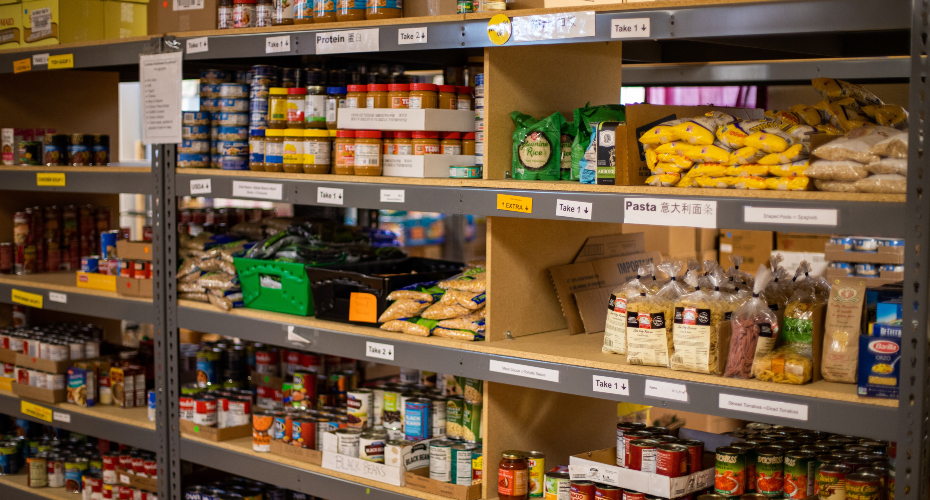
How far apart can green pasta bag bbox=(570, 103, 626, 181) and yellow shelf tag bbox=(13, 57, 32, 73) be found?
2521 mm

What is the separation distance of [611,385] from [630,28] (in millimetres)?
891

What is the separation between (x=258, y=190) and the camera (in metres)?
2.93

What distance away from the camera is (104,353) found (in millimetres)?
4062

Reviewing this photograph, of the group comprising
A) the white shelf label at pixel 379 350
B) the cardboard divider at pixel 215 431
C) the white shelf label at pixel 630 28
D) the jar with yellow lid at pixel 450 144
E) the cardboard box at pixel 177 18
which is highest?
the cardboard box at pixel 177 18

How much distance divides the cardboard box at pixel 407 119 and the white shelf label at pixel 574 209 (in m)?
0.54

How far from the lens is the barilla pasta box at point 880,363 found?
1.81m

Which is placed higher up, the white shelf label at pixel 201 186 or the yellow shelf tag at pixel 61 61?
the yellow shelf tag at pixel 61 61

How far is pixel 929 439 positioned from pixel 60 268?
3812 millimetres

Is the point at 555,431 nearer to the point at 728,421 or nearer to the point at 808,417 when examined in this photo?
the point at 808,417

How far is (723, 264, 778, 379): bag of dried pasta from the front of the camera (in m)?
2.03

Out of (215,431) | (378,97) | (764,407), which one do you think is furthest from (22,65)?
(764,407)

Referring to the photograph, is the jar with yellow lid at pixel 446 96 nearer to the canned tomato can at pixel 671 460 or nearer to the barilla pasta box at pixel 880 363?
the canned tomato can at pixel 671 460

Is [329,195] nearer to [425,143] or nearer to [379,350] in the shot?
[425,143]

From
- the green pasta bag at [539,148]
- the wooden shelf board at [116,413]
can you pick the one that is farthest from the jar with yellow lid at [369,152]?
the wooden shelf board at [116,413]
